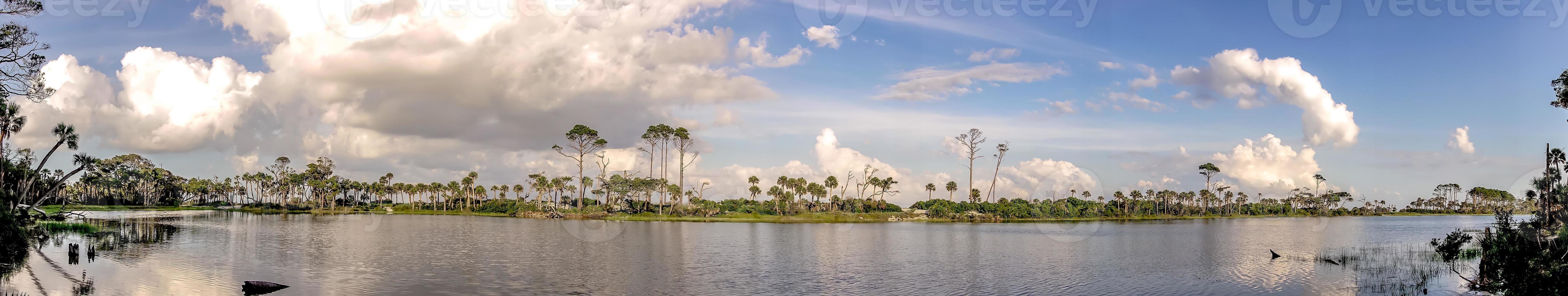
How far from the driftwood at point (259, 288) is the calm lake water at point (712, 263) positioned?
404 millimetres

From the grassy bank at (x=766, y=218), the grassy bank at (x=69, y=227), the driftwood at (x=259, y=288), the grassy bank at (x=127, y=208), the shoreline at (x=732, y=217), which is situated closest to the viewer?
the driftwood at (x=259, y=288)

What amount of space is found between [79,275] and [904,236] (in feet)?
179

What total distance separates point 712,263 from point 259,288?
2034 cm

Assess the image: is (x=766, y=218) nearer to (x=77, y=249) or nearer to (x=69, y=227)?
(x=69, y=227)

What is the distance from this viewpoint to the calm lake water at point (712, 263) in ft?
99.3

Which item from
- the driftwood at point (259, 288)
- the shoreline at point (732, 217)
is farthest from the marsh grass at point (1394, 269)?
the shoreline at point (732, 217)

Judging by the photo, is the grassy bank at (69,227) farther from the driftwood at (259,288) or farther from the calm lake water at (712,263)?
the driftwood at (259,288)

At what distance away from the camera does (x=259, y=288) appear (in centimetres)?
2700

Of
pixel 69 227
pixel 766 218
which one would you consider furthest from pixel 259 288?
pixel 766 218

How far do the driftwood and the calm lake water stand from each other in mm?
404

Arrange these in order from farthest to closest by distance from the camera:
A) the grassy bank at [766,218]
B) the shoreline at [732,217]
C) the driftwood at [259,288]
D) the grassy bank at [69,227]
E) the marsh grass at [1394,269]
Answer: the shoreline at [732,217] < the grassy bank at [766,218] < the grassy bank at [69,227] < the marsh grass at [1394,269] < the driftwood at [259,288]

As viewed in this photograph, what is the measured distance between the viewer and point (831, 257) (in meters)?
45.1

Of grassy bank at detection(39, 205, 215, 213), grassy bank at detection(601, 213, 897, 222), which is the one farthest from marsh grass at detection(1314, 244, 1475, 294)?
grassy bank at detection(39, 205, 215, 213)

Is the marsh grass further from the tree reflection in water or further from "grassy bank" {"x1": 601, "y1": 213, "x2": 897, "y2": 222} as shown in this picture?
"grassy bank" {"x1": 601, "y1": 213, "x2": 897, "y2": 222}
